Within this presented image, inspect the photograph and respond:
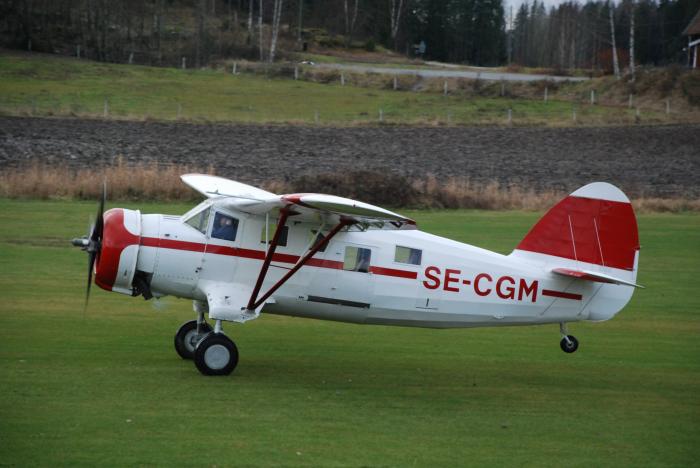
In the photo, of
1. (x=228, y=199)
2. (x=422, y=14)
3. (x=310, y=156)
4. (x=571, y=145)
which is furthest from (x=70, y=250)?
(x=422, y=14)

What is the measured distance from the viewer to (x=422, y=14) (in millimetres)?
103188

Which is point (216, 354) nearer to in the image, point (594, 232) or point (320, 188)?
point (594, 232)

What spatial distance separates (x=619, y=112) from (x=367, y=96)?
647 inches

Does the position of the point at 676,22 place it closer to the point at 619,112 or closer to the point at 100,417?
the point at 619,112

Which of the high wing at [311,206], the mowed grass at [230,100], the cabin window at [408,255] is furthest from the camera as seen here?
the mowed grass at [230,100]

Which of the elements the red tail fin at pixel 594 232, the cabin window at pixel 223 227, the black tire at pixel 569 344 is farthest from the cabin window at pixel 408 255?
the black tire at pixel 569 344

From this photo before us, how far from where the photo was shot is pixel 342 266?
13703 millimetres

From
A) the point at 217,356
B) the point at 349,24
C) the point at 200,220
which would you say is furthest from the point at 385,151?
the point at 349,24

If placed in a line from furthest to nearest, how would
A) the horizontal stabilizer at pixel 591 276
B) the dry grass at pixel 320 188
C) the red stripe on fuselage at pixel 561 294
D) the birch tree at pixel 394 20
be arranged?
the birch tree at pixel 394 20 < the dry grass at pixel 320 188 < the red stripe on fuselage at pixel 561 294 < the horizontal stabilizer at pixel 591 276

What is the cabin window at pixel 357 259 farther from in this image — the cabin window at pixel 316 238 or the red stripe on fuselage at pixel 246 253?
the cabin window at pixel 316 238

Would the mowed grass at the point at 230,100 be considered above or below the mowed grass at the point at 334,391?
above

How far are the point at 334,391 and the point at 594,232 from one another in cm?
472

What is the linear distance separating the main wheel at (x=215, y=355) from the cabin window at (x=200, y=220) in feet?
5.03

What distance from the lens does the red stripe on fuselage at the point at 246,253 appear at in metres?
13.2
